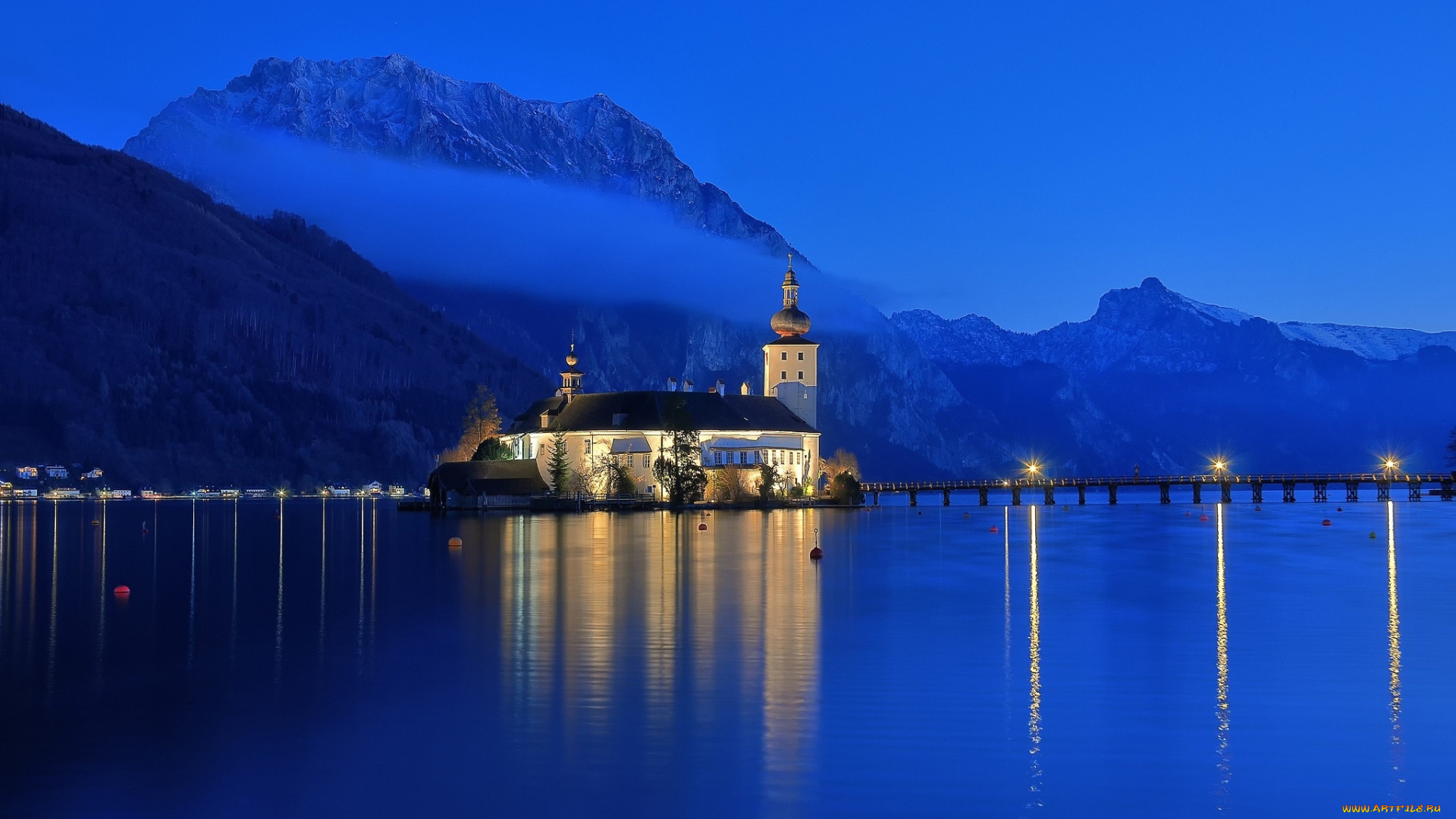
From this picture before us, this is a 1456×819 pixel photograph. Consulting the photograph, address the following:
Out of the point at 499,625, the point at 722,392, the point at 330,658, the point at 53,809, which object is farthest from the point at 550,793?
the point at 722,392

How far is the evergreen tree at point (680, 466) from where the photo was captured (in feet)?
500

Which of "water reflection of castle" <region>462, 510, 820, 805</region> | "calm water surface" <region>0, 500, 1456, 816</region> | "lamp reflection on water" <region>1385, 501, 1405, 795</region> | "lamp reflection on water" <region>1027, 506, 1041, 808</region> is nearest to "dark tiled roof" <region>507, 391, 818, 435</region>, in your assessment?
"water reflection of castle" <region>462, 510, 820, 805</region>

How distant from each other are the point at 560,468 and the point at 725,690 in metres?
128

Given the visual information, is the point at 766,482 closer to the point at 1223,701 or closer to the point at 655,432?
the point at 655,432

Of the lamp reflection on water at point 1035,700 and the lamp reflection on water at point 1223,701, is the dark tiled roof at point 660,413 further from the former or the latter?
the lamp reflection on water at point 1223,701

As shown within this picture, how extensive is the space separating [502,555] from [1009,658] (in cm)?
4776

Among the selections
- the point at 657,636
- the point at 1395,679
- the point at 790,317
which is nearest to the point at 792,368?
the point at 790,317

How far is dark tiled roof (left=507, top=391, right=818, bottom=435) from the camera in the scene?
16575 cm

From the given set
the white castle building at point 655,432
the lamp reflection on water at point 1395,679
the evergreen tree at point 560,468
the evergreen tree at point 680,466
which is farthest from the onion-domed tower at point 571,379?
the lamp reflection on water at point 1395,679

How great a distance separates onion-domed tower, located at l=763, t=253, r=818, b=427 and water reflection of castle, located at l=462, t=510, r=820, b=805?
9549 cm

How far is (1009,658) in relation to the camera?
3781 centimetres

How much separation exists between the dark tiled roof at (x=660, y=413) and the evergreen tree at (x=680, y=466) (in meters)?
6.73

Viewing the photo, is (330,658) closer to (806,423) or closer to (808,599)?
(808,599)

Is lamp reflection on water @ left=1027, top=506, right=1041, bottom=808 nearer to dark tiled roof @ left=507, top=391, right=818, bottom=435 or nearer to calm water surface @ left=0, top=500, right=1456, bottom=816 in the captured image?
calm water surface @ left=0, top=500, right=1456, bottom=816
